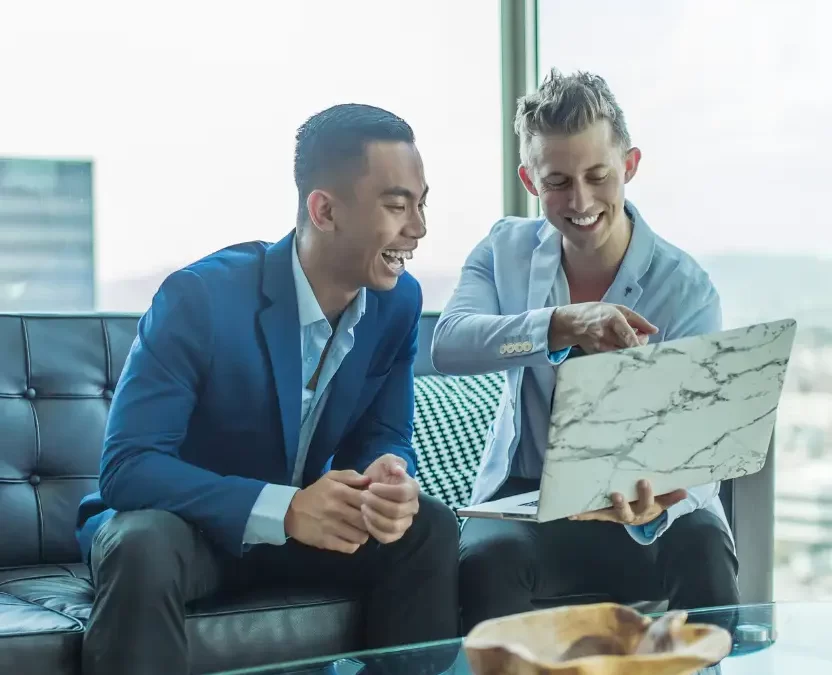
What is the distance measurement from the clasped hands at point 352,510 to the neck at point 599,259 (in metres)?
0.58

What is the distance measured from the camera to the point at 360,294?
5.64ft

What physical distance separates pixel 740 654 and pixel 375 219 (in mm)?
827

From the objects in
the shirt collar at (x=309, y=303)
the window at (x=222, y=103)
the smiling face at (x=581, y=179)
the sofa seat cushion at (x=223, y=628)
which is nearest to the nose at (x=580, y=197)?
the smiling face at (x=581, y=179)

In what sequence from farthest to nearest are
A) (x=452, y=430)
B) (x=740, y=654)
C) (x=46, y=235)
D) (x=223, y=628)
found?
(x=46, y=235)
(x=452, y=430)
(x=223, y=628)
(x=740, y=654)

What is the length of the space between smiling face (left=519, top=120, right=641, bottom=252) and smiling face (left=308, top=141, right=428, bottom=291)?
0.24 m

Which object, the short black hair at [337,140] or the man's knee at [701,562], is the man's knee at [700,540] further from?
the short black hair at [337,140]

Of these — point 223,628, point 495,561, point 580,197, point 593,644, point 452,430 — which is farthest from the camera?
point 452,430

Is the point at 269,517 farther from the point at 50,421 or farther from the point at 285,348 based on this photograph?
the point at 50,421

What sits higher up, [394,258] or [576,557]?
[394,258]

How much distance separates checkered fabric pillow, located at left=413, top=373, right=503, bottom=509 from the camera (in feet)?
6.90

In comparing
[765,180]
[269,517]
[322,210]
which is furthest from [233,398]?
[765,180]

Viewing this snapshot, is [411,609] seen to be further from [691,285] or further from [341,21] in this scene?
[341,21]

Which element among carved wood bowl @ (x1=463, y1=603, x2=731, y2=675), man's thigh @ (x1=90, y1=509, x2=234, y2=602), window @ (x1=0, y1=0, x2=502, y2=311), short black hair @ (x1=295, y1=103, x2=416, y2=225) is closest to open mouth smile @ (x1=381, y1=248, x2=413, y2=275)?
short black hair @ (x1=295, y1=103, x2=416, y2=225)

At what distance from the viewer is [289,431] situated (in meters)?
1.64
